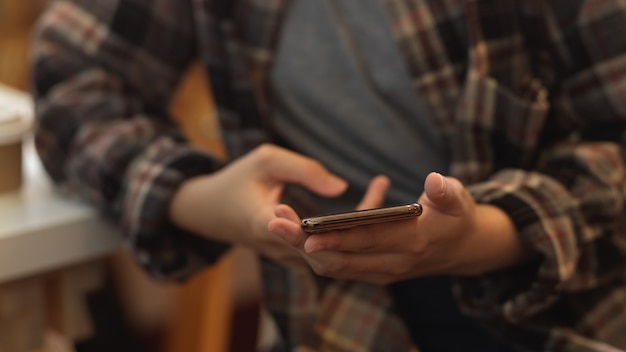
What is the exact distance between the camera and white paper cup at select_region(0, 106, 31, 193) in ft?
2.09

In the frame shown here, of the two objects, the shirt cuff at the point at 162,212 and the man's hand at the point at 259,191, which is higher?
the man's hand at the point at 259,191

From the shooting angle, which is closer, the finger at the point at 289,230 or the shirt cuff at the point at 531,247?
the finger at the point at 289,230

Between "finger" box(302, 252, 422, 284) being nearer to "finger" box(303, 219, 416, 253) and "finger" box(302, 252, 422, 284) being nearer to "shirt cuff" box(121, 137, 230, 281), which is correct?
"finger" box(303, 219, 416, 253)

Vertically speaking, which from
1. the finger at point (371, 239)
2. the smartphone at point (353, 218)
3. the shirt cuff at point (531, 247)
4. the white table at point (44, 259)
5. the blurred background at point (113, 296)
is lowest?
the blurred background at point (113, 296)

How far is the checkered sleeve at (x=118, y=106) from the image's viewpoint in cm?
61

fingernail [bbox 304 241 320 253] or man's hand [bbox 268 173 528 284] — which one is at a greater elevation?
fingernail [bbox 304 241 320 253]

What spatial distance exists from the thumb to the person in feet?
0.21

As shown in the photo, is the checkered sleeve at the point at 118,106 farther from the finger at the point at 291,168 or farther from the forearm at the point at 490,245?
the forearm at the point at 490,245

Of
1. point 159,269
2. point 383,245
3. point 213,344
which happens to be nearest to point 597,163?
point 383,245

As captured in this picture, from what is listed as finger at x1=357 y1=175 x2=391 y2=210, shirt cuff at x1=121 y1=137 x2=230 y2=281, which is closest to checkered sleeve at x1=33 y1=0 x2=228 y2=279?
shirt cuff at x1=121 y1=137 x2=230 y2=281

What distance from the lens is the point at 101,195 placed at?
0.63 m

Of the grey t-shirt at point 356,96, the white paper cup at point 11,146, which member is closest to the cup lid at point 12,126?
the white paper cup at point 11,146

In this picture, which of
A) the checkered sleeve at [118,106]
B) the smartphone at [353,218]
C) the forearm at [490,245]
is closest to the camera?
the smartphone at [353,218]

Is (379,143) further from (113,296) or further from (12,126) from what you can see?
(113,296)
